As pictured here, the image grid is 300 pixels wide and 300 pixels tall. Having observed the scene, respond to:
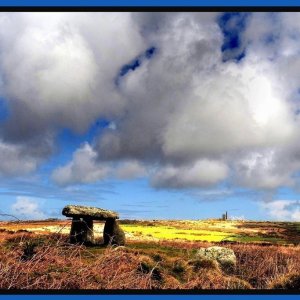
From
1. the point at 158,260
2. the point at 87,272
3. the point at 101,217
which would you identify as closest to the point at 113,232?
the point at 101,217

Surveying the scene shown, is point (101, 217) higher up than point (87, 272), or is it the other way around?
point (101, 217)

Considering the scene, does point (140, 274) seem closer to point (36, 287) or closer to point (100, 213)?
point (36, 287)

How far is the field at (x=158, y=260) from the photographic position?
6.03m

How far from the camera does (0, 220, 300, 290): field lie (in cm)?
603

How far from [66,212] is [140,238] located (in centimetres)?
249

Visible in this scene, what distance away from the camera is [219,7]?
6980 millimetres

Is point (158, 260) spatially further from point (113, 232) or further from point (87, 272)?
point (113, 232)

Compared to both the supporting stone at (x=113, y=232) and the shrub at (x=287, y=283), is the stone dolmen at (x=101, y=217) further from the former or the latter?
the shrub at (x=287, y=283)

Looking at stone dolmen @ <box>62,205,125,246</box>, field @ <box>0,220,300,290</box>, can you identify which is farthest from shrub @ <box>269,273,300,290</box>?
stone dolmen @ <box>62,205,125,246</box>

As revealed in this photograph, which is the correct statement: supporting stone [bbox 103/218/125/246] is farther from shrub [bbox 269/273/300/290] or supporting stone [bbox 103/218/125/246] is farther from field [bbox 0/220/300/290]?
shrub [bbox 269/273/300/290]

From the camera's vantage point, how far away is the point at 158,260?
37.0 feet

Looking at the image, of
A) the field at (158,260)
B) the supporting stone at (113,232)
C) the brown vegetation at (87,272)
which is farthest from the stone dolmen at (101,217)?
the brown vegetation at (87,272)

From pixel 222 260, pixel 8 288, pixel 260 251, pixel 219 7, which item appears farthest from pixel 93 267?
pixel 260 251

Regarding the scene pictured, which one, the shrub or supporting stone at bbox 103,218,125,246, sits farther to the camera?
supporting stone at bbox 103,218,125,246
